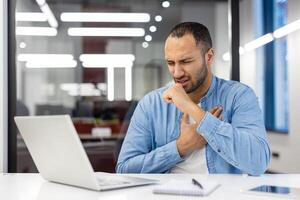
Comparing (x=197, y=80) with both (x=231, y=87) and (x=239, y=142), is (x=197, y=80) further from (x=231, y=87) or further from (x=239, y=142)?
(x=239, y=142)

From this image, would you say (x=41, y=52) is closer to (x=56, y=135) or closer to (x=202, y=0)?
(x=202, y=0)

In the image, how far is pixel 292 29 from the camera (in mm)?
4613

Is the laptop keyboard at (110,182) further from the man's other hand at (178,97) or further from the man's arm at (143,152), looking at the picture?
the man's other hand at (178,97)

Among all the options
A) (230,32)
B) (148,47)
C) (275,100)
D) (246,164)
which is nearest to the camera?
(246,164)

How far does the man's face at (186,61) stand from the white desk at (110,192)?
54cm

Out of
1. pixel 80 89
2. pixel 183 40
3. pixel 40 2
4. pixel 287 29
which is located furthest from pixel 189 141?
pixel 287 29

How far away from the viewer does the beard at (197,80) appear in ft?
6.27

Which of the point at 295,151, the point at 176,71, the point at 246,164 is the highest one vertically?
the point at 176,71

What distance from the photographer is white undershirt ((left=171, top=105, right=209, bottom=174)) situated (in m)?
1.78

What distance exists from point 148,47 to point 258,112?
258 cm

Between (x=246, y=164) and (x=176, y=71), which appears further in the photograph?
(x=176, y=71)

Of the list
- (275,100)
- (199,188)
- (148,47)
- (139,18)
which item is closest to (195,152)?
(199,188)

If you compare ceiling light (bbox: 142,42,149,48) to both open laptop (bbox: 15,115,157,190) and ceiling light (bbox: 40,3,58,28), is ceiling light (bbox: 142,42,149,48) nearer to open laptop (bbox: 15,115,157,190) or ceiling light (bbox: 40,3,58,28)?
ceiling light (bbox: 40,3,58,28)

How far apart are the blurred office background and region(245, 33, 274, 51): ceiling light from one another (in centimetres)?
25
